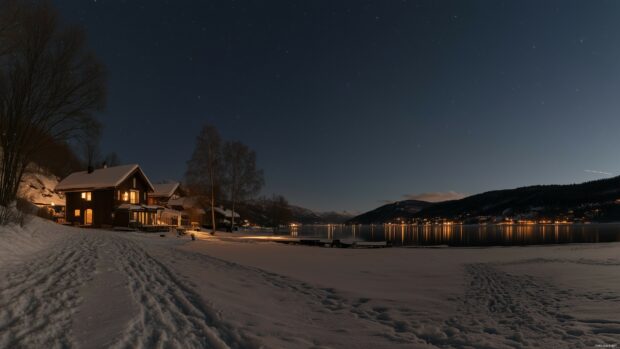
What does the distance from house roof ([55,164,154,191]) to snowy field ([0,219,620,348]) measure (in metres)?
38.8

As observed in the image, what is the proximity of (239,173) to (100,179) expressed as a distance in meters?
20.1

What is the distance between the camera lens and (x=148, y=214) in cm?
5306

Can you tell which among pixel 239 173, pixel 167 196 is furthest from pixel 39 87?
pixel 167 196

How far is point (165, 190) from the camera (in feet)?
220

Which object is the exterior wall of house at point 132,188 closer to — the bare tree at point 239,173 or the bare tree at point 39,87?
the bare tree at point 239,173

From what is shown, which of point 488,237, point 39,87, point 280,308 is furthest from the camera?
point 488,237

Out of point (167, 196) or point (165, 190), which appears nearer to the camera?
point (167, 196)

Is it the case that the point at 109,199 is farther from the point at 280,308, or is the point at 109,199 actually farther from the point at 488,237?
the point at 488,237

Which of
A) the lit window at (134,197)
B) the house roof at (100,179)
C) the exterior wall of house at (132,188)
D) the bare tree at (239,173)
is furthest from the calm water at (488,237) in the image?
the house roof at (100,179)

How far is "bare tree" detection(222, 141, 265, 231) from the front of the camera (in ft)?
161

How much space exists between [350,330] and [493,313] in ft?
13.8

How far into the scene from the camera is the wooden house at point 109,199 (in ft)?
161

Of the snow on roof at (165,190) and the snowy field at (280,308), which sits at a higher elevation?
the snow on roof at (165,190)

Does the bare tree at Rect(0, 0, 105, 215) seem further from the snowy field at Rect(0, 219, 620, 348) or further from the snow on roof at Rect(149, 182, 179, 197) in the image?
the snow on roof at Rect(149, 182, 179, 197)
